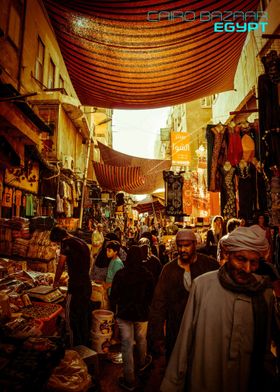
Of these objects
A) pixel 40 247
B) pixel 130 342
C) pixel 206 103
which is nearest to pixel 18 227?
pixel 40 247

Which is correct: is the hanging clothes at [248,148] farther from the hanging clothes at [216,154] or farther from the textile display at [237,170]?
the hanging clothes at [216,154]

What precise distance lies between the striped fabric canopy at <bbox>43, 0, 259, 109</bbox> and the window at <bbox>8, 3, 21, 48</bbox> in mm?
6678

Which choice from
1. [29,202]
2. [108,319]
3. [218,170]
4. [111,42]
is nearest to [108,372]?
[108,319]

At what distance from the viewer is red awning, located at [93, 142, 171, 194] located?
12.5 meters

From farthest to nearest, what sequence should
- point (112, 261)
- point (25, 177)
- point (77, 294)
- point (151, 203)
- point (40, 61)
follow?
point (151, 203), point (40, 61), point (25, 177), point (112, 261), point (77, 294)

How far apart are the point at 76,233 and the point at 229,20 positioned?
350 inches

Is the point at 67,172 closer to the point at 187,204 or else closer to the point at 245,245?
the point at 187,204

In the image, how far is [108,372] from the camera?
189 inches

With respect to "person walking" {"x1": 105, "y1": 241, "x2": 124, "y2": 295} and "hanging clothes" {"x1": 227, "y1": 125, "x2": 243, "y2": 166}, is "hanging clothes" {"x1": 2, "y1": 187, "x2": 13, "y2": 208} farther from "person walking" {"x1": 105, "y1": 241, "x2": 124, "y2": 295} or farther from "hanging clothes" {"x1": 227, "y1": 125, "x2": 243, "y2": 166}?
"hanging clothes" {"x1": 227, "y1": 125, "x2": 243, "y2": 166}

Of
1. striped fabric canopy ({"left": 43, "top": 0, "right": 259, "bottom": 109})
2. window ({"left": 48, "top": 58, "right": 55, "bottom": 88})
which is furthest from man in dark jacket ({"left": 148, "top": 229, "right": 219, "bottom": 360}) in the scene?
window ({"left": 48, "top": 58, "right": 55, "bottom": 88})

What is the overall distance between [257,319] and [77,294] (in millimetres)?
3765

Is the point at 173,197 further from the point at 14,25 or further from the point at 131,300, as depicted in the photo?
the point at 14,25

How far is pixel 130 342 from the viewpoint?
4.36 meters

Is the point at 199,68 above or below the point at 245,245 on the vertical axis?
above
